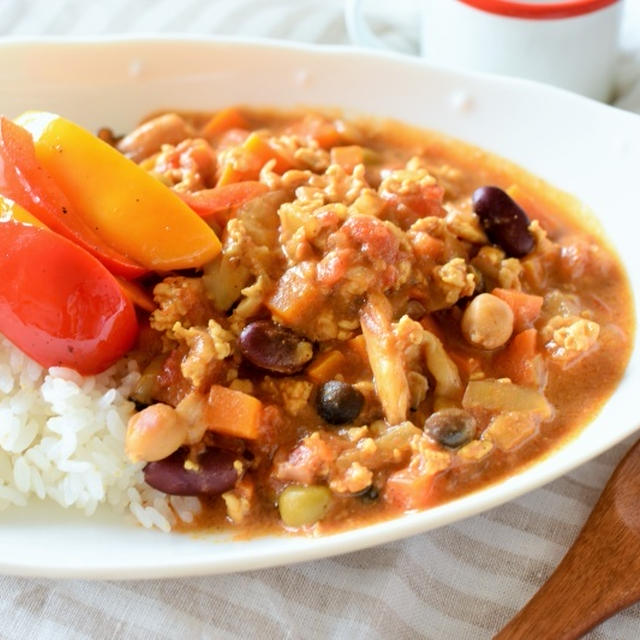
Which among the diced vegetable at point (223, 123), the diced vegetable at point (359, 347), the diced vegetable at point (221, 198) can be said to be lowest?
the diced vegetable at point (359, 347)

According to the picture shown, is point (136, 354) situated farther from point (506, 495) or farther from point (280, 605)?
point (506, 495)

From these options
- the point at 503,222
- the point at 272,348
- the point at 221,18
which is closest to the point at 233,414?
the point at 272,348

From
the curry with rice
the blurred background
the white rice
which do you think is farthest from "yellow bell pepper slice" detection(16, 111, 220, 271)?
the blurred background

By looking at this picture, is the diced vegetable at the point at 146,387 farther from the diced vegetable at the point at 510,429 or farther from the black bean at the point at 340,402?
the diced vegetable at the point at 510,429

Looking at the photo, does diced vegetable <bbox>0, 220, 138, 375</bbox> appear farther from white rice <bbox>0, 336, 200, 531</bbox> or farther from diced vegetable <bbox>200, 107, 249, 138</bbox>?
diced vegetable <bbox>200, 107, 249, 138</bbox>

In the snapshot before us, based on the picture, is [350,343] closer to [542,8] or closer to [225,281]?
[225,281]

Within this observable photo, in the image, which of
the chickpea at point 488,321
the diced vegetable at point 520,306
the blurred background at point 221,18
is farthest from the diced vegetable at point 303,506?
the blurred background at point 221,18

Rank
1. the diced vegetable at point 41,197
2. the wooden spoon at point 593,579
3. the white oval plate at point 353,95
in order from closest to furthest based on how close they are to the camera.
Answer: the wooden spoon at point 593,579
the diced vegetable at point 41,197
the white oval plate at point 353,95
